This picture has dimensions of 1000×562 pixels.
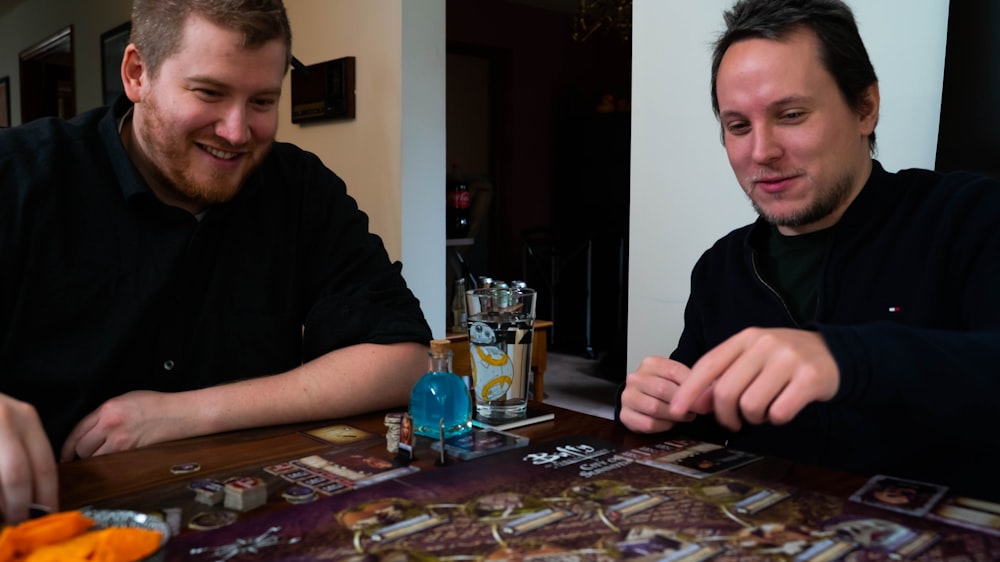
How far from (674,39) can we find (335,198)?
1.14 meters

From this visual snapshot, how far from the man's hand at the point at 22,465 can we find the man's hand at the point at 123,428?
258mm

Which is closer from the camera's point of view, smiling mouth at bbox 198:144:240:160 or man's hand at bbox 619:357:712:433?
man's hand at bbox 619:357:712:433

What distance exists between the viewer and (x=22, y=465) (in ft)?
2.31


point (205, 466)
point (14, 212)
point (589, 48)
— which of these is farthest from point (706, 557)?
point (589, 48)

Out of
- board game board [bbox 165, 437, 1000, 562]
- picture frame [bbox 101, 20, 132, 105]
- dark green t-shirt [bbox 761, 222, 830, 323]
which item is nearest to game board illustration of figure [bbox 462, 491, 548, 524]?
board game board [bbox 165, 437, 1000, 562]

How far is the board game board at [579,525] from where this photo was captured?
64 centimetres

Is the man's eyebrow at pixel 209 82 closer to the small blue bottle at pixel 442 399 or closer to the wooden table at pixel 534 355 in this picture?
the small blue bottle at pixel 442 399

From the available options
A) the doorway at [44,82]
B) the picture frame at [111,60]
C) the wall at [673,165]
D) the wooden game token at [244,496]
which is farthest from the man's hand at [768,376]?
the doorway at [44,82]

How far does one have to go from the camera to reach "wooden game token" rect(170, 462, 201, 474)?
860 millimetres

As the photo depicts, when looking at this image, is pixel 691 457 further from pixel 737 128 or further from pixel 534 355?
pixel 534 355

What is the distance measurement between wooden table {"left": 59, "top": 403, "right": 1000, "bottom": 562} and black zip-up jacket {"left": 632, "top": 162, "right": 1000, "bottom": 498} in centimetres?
14

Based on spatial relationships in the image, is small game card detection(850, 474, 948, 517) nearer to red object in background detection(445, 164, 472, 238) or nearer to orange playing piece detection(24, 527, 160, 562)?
orange playing piece detection(24, 527, 160, 562)

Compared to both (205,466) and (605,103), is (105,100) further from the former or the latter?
(205,466)

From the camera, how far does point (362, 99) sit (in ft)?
10.8
